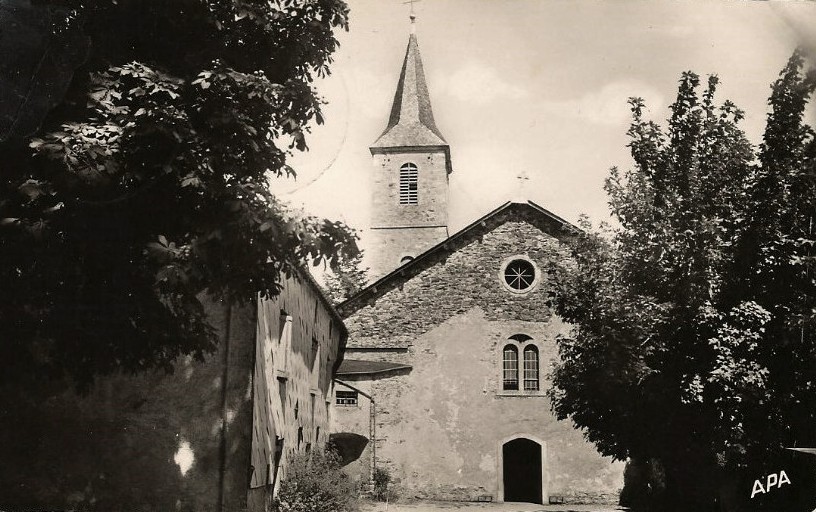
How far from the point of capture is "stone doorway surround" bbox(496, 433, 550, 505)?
22.1 metres

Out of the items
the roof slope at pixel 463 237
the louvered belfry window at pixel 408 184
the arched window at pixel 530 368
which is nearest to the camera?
the arched window at pixel 530 368

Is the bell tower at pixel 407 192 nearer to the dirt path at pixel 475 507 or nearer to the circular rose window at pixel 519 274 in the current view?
the circular rose window at pixel 519 274

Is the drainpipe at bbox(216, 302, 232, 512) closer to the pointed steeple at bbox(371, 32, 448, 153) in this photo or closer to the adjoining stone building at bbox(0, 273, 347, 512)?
the adjoining stone building at bbox(0, 273, 347, 512)

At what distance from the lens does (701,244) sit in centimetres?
1046

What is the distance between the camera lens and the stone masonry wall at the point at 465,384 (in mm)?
22203

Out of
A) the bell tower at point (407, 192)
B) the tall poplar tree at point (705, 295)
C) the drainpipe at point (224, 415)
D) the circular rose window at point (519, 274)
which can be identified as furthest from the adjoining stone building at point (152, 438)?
the bell tower at point (407, 192)

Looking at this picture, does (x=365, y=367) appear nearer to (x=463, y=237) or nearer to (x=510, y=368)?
(x=510, y=368)

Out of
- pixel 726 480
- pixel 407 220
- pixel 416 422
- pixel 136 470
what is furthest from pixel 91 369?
pixel 407 220

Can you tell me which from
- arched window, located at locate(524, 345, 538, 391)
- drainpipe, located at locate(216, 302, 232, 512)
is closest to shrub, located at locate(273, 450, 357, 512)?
drainpipe, located at locate(216, 302, 232, 512)

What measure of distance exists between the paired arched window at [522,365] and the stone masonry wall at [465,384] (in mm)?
214

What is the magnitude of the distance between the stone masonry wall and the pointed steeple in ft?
51.5

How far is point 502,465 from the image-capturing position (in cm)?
2236

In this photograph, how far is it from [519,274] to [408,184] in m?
15.9

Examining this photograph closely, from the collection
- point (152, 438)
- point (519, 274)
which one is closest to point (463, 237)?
point (519, 274)
